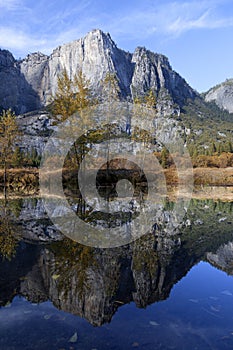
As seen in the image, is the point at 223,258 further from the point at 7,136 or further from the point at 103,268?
the point at 7,136

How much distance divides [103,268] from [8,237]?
3.09 meters

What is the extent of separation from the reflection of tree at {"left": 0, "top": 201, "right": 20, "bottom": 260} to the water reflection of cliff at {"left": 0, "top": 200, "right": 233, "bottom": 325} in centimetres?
17

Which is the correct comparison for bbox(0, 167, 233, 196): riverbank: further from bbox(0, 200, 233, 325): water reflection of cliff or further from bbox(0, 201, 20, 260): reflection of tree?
bbox(0, 200, 233, 325): water reflection of cliff

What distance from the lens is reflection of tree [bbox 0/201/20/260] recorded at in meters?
5.79

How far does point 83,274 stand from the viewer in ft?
15.0

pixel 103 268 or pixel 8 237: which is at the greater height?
pixel 8 237

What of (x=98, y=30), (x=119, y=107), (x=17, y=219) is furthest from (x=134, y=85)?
(x=17, y=219)

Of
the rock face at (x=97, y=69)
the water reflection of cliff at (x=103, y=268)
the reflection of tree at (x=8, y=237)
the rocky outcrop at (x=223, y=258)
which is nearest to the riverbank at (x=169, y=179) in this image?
the reflection of tree at (x=8, y=237)

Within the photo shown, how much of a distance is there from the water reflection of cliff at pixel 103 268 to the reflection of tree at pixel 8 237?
17cm

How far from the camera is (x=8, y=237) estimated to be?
274 inches

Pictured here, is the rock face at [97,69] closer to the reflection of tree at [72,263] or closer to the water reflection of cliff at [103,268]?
the water reflection of cliff at [103,268]

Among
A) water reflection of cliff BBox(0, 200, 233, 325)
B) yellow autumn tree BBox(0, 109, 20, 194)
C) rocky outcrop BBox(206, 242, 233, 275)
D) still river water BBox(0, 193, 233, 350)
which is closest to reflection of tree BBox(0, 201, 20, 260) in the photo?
still river water BBox(0, 193, 233, 350)

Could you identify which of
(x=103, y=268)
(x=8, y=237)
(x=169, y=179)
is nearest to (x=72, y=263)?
(x=103, y=268)

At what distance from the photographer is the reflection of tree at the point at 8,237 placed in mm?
5789
